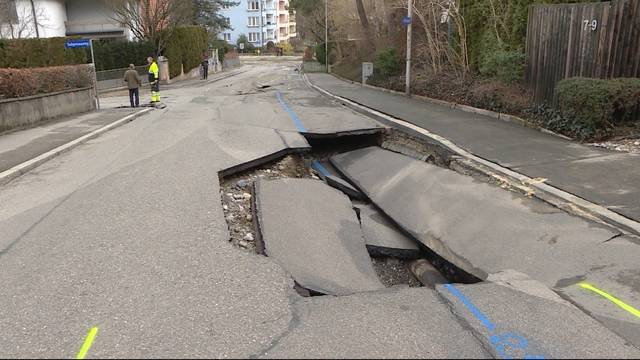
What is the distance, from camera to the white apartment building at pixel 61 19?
110ft

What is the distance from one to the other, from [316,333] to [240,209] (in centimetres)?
368

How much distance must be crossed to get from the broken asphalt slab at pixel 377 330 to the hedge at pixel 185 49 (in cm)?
3980

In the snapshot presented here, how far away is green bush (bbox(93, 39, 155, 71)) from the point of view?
34.6 meters

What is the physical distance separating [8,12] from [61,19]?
985 centimetres

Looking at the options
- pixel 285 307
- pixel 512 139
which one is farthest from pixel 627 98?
pixel 285 307

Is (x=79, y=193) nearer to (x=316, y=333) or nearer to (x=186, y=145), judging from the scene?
(x=186, y=145)

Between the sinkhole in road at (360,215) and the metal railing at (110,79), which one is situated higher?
the metal railing at (110,79)

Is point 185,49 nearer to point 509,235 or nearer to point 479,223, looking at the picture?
point 479,223

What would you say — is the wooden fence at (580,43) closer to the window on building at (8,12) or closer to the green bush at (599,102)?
the green bush at (599,102)

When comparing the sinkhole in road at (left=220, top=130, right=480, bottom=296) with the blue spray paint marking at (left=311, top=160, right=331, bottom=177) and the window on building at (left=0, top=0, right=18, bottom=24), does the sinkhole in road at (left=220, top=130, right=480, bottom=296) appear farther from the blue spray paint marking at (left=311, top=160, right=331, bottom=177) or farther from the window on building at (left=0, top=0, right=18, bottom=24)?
the window on building at (left=0, top=0, right=18, bottom=24)

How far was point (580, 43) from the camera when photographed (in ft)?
37.4

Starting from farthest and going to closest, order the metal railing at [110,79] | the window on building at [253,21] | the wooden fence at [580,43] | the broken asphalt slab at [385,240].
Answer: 1. the window on building at [253,21]
2. the metal railing at [110,79]
3. the wooden fence at [580,43]
4. the broken asphalt slab at [385,240]

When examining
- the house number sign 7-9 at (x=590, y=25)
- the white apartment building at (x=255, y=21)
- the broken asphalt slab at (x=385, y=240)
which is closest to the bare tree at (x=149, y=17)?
the house number sign 7-9 at (x=590, y=25)

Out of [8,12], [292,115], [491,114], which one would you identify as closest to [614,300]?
[491,114]
